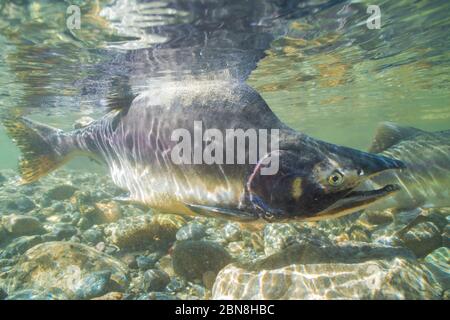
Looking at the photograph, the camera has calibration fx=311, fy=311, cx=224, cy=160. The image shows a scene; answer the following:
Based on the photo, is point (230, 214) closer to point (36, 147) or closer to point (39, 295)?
point (39, 295)

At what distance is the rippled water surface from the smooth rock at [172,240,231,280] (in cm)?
12

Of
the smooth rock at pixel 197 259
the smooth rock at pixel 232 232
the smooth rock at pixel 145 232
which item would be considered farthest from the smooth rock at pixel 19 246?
the smooth rock at pixel 232 232

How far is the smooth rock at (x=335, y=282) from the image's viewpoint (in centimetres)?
354

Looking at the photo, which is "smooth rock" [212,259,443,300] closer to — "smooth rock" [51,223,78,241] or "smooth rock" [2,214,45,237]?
"smooth rock" [51,223,78,241]

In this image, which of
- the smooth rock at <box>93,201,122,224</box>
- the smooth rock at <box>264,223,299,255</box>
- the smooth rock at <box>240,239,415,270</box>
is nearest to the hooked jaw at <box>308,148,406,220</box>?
the smooth rock at <box>240,239,415,270</box>

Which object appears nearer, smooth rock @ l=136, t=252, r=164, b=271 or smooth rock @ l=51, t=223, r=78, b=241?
smooth rock @ l=136, t=252, r=164, b=271

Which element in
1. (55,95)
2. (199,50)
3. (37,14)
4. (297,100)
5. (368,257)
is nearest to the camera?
(368,257)

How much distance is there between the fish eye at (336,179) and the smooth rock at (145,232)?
4521mm

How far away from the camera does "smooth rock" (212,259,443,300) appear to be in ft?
11.6

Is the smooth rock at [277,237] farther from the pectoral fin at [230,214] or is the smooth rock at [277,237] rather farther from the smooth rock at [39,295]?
the smooth rock at [39,295]

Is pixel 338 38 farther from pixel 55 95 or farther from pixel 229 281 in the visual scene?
pixel 55 95
